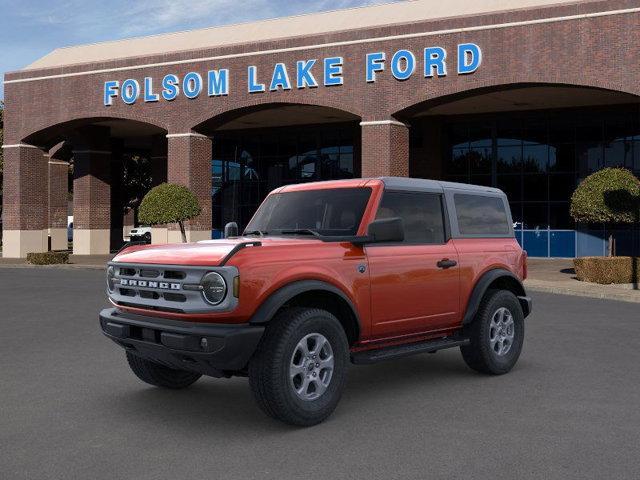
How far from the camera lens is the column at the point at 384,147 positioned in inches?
1105

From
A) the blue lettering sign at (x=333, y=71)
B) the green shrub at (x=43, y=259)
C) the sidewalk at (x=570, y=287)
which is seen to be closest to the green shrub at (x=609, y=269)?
the sidewalk at (x=570, y=287)

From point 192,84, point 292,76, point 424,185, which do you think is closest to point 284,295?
point 424,185

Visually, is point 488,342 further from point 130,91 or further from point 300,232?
point 130,91

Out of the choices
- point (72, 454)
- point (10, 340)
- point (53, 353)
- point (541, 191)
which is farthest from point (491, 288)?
point (541, 191)

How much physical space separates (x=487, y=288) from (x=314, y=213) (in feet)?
7.05

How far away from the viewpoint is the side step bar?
6.54 meters

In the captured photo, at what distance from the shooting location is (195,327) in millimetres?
5789

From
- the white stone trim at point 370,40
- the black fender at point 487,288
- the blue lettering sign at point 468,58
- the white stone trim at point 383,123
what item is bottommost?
the black fender at point 487,288

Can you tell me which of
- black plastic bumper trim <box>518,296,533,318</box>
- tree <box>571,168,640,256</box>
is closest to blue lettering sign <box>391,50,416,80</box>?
tree <box>571,168,640,256</box>

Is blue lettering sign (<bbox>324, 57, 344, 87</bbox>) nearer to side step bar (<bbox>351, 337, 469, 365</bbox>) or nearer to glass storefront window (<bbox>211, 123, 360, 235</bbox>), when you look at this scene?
glass storefront window (<bbox>211, 123, 360, 235</bbox>)

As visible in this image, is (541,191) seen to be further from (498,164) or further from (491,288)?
(491,288)

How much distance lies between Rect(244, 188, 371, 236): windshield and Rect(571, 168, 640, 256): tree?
54.0ft

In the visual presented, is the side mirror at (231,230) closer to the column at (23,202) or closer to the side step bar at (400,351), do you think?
the side step bar at (400,351)

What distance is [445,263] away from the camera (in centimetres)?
742
